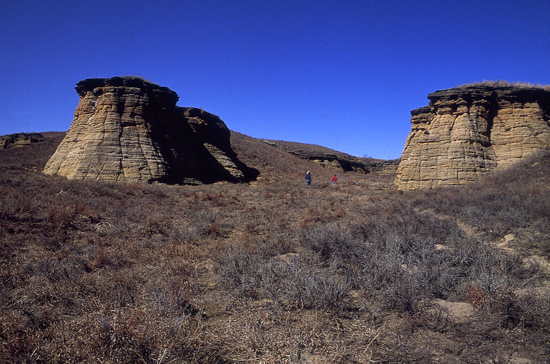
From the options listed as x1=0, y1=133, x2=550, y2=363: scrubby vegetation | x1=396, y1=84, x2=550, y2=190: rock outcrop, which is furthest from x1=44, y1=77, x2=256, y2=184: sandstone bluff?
x1=396, y1=84, x2=550, y2=190: rock outcrop

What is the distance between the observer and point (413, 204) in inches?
460

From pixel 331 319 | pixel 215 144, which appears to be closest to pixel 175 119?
pixel 215 144

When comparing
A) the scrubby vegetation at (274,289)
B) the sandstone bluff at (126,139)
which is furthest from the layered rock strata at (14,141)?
the scrubby vegetation at (274,289)

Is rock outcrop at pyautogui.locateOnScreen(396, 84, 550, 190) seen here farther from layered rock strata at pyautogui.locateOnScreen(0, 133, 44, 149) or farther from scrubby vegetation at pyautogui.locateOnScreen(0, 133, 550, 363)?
layered rock strata at pyautogui.locateOnScreen(0, 133, 44, 149)

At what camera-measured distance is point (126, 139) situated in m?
18.1

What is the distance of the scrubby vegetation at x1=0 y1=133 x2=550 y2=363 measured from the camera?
108 inches

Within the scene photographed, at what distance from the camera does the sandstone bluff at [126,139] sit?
17.1 metres

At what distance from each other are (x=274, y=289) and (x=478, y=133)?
17943 mm

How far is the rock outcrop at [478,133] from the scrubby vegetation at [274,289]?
8221mm

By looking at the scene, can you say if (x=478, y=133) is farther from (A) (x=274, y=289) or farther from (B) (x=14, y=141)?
(B) (x=14, y=141)

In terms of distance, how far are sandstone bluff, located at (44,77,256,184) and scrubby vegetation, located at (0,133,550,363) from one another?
859cm

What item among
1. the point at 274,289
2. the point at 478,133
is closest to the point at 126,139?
the point at 274,289

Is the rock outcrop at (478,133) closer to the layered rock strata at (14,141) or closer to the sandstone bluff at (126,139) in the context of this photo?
the sandstone bluff at (126,139)

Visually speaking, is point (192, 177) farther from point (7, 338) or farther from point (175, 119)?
point (7, 338)
